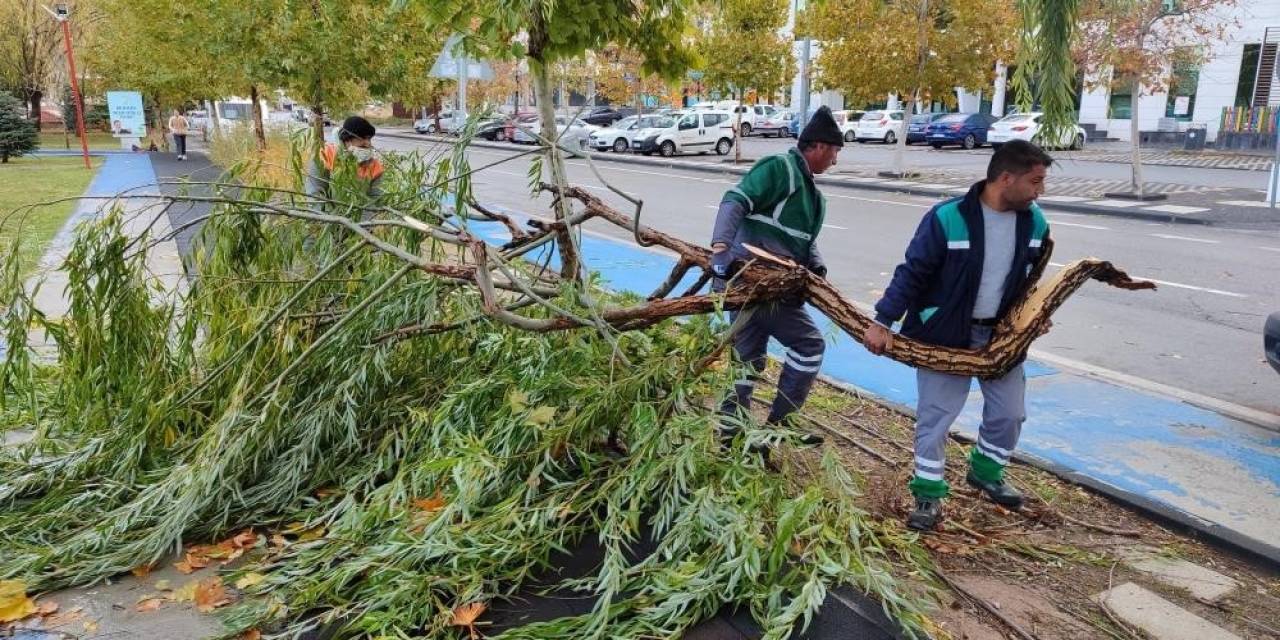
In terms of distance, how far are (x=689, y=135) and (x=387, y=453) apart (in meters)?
29.3

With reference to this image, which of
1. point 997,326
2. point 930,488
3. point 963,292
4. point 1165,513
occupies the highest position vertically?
point 963,292

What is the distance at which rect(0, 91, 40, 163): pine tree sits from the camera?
1053 inches

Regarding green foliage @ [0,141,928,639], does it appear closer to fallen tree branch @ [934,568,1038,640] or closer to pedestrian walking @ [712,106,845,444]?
fallen tree branch @ [934,568,1038,640]

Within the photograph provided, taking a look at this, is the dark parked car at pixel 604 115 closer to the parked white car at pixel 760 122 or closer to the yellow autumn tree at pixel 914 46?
the parked white car at pixel 760 122

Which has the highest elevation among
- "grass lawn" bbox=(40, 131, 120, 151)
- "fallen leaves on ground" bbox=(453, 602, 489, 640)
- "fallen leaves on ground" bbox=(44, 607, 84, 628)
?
"grass lawn" bbox=(40, 131, 120, 151)

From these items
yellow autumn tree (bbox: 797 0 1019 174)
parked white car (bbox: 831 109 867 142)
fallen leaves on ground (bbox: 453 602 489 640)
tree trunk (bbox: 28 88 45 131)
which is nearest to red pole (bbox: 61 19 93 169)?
tree trunk (bbox: 28 88 45 131)

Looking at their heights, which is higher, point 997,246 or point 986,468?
point 997,246

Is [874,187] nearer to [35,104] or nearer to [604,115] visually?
[604,115]

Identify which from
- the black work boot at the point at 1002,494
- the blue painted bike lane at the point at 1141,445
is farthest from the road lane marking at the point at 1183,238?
the black work boot at the point at 1002,494

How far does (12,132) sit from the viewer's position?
2686cm

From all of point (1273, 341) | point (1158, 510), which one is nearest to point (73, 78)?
point (1273, 341)

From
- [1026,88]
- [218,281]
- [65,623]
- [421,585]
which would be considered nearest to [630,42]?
[1026,88]

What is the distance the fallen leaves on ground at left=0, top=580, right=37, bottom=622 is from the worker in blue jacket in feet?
11.1

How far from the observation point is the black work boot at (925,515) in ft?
12.6
